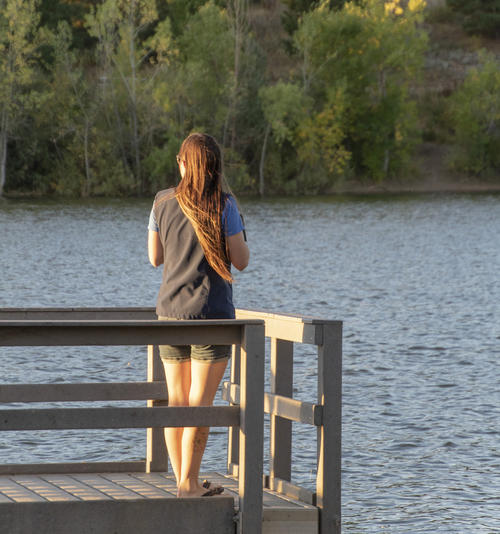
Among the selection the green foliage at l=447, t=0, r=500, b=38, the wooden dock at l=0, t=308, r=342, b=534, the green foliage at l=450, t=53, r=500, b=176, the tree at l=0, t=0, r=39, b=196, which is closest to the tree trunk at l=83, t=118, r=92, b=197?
the tree at l=0, t=0, r=39, b=196

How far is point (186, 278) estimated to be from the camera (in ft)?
19.8

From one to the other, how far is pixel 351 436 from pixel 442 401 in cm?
236

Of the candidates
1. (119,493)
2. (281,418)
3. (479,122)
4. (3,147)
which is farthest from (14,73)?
(119,493)

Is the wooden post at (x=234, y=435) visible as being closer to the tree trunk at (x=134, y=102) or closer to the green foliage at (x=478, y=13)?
the tree trunk at (x=134, y=102)

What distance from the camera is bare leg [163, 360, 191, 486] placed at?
6.19 meters

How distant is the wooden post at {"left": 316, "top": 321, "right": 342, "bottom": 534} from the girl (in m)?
0.54

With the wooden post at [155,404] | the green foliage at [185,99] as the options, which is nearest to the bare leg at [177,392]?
the wooden post at [155,404]

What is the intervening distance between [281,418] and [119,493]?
3.79 ft

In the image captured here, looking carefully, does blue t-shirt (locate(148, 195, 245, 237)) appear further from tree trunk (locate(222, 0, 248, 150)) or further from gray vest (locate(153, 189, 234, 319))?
tree trunk (locate(222, 0, 248, 150))

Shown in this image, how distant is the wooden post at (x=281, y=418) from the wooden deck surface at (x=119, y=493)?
0.18 meters

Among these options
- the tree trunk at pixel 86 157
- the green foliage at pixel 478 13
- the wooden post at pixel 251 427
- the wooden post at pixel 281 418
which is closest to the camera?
the wooden post at pixel 251 427

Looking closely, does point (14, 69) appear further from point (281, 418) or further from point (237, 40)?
point (281, 418)

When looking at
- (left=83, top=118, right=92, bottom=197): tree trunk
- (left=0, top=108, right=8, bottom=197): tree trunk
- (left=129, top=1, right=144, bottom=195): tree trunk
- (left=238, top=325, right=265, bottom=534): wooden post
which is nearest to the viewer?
(left=238, top=325, right=265, bottom=534): wooden post

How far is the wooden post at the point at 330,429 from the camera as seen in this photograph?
6262 millimetres
